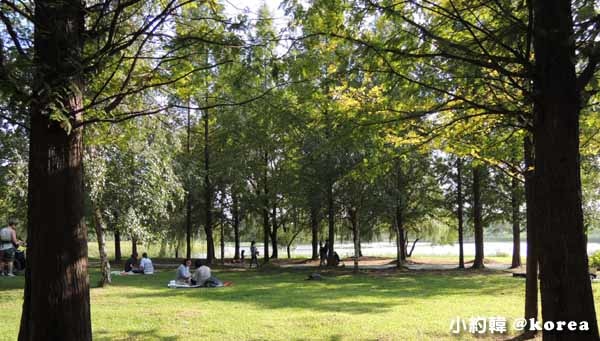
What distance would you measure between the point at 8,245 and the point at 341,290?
32.3ft

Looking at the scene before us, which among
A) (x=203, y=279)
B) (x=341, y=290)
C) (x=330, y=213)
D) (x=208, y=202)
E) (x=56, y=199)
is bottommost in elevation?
(x=341, y=290)

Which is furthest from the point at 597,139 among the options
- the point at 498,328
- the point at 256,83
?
the point at 256,83

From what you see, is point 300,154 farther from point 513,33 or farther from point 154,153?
point 513,33

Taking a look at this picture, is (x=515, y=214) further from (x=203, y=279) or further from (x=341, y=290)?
(x=203, y=279)

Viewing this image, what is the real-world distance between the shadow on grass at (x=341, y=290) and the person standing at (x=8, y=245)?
308 cm

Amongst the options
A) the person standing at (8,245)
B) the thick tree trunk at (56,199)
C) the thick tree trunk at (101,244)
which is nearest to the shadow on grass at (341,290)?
the thick tree trunk at (101,244)

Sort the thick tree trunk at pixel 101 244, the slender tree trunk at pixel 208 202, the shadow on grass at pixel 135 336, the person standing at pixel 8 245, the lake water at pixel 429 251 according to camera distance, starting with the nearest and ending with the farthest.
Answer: the shadow on grass at pixel 135 336
the thick tree trunk at pixel 101 244
the person standing at pixel 8 245
the slender tree trunk at pixel 208 202
the lake water at pixel 429 251

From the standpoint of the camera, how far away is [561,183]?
4.55 meters

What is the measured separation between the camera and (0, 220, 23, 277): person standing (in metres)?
14.6

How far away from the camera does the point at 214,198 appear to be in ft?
99.1

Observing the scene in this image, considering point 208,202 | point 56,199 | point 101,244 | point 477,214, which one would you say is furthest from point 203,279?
point 477,214

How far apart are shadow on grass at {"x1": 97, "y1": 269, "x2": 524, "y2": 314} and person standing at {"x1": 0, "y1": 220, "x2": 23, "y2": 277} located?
3.08 metres

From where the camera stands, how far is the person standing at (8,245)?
14.6m

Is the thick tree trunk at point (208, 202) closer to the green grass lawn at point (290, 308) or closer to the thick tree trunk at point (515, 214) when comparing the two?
the green grass lawn at point (290, 308)
